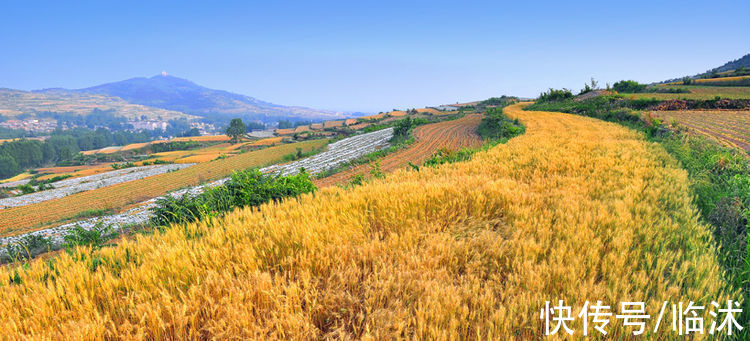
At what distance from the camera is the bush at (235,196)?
5904mm

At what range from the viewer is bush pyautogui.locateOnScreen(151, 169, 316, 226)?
19.4 ft

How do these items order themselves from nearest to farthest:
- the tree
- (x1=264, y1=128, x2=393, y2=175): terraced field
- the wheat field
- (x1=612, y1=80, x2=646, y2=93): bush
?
the wheat field, (x1=264, y1=128, x2=393, y2=175): terraced field, (x1=612, y1=80, x2=646, y2=93): bush, the tree

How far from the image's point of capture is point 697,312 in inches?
82.0

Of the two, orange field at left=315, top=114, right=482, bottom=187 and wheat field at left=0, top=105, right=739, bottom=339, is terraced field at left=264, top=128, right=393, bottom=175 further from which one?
wheat field at left=0, top=105, right=739, bottom=339

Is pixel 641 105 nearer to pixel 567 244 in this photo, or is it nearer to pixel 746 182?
pixel 746 182

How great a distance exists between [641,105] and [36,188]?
3054 inches

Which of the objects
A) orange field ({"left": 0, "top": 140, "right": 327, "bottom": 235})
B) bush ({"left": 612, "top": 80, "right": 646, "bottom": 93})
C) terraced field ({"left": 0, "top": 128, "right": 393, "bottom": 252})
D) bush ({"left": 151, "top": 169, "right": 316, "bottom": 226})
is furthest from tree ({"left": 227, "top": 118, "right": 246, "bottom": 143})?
bush ({"left": 612, "top": 80, "right": 646, "bottom": 93})

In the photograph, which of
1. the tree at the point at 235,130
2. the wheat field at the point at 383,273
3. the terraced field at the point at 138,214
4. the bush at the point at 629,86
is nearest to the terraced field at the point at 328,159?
the terraced field at the point at 138,214

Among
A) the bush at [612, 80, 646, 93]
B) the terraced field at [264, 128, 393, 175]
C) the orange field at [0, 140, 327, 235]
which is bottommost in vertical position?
the orange field at [0, 140, 327, 235]

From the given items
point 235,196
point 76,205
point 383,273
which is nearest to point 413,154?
point 235,196

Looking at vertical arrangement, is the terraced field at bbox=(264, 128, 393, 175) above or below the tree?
below

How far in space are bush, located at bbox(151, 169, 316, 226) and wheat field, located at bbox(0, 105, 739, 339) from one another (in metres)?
2.28

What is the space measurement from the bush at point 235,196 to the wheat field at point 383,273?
2283 millimetres

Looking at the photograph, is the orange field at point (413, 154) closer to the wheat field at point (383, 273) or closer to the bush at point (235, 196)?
the bush at point (235, 196)
